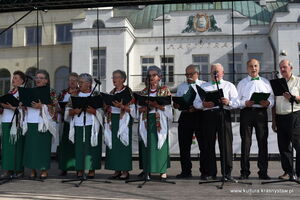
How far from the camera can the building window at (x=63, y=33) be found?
2535 cm

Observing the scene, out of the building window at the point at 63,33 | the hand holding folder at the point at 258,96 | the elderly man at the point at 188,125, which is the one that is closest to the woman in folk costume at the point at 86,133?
the elderly man at the point at 188,125

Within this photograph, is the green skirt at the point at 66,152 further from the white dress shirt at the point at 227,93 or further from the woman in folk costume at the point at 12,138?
the white dress shirt at the point at 227,93

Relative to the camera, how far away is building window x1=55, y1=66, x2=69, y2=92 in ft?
79.7

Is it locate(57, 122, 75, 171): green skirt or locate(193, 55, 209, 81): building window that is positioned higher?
locate(193, 55, 209, 81): building window

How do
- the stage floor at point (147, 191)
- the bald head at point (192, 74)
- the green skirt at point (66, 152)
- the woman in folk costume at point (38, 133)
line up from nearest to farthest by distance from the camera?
the stage floor at point (147, 191) < the woman in folk costume at point (38, 133) < the bald head at point (192, 74) < the green skirt at point (66, 152)

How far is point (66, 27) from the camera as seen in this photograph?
25.5 metres

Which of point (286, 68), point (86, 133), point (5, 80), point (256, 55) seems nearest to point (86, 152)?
point (86, 133)

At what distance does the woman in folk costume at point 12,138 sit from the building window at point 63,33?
19.9 meters

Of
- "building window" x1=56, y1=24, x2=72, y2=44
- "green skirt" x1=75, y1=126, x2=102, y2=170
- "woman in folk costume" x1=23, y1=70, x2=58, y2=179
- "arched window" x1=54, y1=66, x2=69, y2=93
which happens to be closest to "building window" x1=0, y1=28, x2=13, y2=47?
"building window" x1=56, y1=24, x2=72, y2=44

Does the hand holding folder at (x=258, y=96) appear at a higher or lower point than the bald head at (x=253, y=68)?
lower

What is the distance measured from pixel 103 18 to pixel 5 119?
683 inches

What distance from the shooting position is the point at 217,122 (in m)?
5.57

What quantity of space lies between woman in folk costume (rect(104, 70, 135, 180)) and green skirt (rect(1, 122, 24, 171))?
4.83 ft

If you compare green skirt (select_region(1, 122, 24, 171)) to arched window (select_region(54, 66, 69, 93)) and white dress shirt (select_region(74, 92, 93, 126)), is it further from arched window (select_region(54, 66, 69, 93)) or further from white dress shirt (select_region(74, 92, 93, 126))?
arched window (select_region(54, 66, 69, 93))
